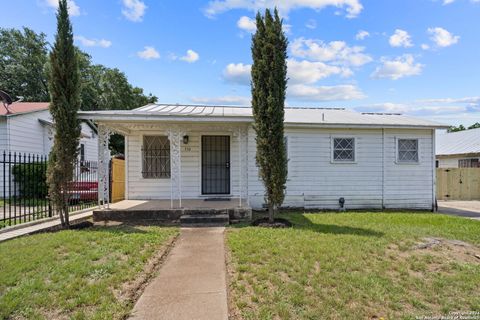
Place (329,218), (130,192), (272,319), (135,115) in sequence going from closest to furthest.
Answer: (272,319), (135,115), (329,218), (130,192)

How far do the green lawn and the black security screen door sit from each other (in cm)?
396

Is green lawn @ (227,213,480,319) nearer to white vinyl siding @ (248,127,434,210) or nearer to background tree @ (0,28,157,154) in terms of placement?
white vinyl siding @ (248,127,434,210)

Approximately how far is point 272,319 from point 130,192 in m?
8.48

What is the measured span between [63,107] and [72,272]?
4.04m

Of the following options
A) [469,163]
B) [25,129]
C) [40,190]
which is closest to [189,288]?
[40,190]

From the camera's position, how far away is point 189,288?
157 inches

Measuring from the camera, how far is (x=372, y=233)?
6605 millimetres

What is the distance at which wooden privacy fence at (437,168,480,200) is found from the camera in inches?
642

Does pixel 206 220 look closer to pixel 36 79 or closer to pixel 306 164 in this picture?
pixel 306 164

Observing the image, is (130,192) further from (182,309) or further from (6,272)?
(182,309)

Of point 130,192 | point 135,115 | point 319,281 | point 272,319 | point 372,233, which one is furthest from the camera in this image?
point 130,192

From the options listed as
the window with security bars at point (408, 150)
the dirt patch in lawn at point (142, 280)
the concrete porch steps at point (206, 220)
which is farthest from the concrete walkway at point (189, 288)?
the window with security bars at point (408, 150)

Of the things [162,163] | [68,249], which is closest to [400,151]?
[162,163]

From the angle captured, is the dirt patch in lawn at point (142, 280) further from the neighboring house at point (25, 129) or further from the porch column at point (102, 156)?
the neighboring house at point (25, 129)
